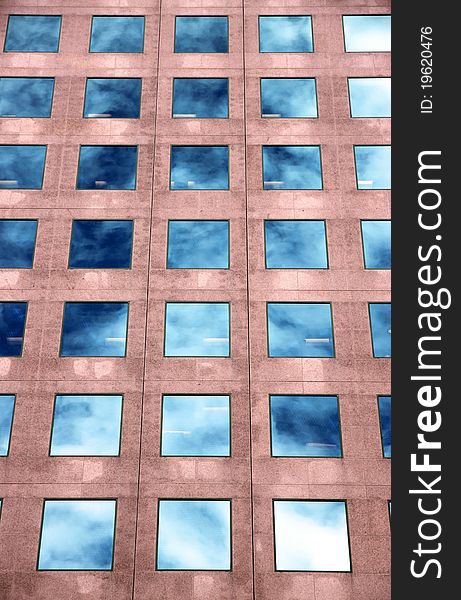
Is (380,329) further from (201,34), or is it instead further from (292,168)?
(201,34)

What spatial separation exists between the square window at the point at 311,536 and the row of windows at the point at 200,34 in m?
19.0

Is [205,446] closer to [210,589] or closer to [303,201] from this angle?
[210,589]

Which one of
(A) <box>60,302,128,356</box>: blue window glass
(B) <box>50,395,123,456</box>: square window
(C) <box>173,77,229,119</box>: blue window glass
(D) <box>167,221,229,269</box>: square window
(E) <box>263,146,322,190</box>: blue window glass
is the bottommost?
(B) <box>50,395,123,456</box>: square window

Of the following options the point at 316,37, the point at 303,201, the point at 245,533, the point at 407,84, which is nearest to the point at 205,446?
the point at 245,533

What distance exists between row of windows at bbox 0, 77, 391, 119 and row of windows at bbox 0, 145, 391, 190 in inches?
65.1

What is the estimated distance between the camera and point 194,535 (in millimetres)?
23906

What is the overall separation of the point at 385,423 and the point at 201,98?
15073mm

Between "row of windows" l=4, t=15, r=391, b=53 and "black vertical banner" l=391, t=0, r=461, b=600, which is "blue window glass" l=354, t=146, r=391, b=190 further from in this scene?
"black vertical banner" l=391, t=0, r=461, b=600

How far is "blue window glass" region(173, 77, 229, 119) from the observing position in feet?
99.6

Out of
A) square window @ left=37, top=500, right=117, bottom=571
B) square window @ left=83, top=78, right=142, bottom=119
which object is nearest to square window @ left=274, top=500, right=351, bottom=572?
square window @ left=37, top=500, right=117, bottom=571

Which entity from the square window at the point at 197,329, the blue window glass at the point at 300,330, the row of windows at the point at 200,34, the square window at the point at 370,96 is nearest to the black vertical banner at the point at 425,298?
the blue window glass at the point at 300,330

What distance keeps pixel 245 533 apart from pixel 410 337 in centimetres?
1227

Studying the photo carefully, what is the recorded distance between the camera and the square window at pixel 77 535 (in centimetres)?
2342

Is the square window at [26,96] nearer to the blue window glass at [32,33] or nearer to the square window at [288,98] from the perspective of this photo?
the blue window glass at [32,33]
